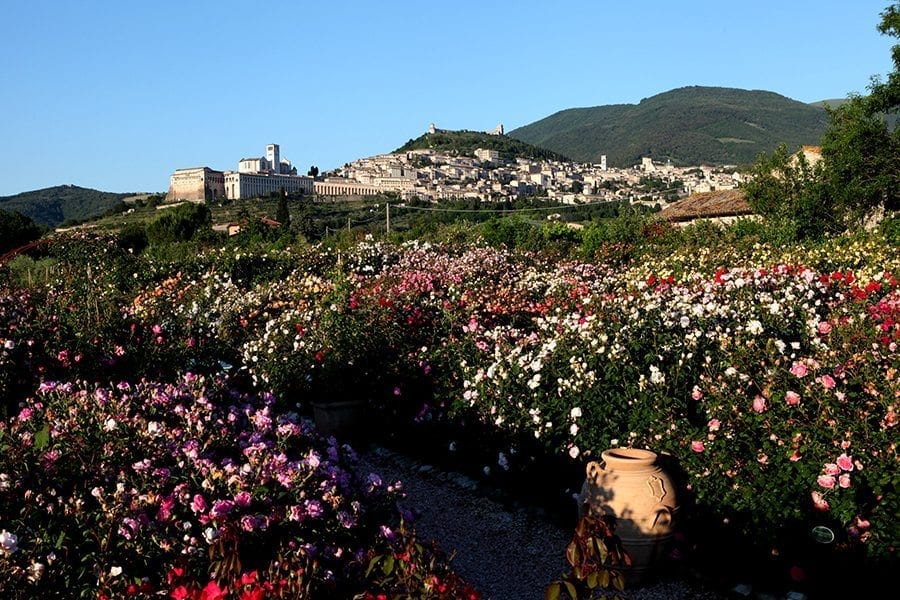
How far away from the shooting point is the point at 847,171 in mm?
17953

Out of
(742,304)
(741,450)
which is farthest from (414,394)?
(741,450)

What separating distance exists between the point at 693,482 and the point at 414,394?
8.96 feet

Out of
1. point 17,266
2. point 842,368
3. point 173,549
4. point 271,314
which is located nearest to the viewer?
point 173,549

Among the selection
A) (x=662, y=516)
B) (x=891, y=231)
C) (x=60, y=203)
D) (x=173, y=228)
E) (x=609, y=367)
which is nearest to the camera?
(x=662, y=516)

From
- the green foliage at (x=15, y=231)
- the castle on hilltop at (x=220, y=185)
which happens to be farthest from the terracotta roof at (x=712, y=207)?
the castle on hilltop at (x=220, y=185)

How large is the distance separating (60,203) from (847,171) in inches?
5037

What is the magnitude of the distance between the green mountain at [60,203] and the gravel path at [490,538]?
117 metres

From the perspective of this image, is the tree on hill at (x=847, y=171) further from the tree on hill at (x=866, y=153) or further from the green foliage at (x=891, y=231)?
the green foliage at (x=891, y=231)

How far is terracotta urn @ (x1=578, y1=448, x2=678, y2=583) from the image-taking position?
387 centimetres

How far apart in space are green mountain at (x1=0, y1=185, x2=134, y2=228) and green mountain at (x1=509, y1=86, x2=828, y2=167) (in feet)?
278

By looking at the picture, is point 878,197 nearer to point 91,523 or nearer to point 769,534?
point 769,534

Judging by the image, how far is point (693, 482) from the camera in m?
4.08

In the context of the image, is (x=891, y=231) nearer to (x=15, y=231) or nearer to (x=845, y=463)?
(x=845, y=463)

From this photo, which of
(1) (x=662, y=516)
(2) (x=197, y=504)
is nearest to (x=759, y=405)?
(1) (x=662, y=516)
